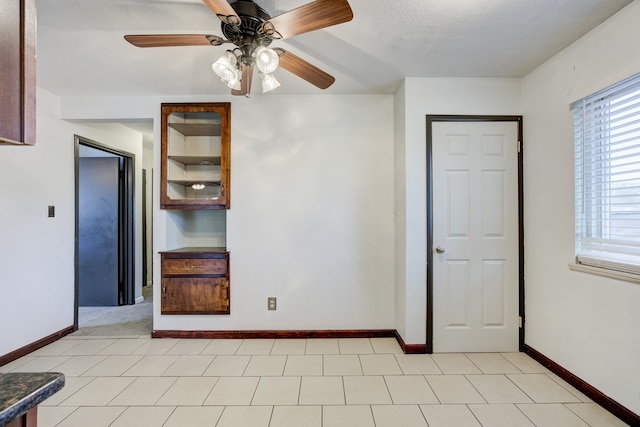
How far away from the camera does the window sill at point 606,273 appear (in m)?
1.73

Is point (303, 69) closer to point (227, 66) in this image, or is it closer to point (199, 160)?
point (227, 66)

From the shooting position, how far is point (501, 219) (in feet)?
8.66

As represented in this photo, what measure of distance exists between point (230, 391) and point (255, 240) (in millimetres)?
1333

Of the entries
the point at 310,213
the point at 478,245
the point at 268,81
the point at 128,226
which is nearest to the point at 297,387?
the point at 310,213

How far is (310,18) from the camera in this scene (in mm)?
1375

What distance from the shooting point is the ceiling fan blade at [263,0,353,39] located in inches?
50.6

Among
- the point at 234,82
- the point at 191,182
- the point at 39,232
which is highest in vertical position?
the point at 234,82

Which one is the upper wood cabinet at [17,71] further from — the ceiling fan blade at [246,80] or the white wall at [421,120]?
the white wall at [421,120]

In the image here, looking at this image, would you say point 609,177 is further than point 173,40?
Yes

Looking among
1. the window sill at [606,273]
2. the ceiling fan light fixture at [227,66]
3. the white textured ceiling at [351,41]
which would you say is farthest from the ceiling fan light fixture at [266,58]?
the window sill at [606,273]

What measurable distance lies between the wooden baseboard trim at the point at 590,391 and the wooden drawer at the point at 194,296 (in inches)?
109

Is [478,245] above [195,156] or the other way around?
the other way around

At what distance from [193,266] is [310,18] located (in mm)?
2404

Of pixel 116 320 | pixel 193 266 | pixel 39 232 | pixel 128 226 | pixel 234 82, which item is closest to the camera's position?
pixel 234 82
